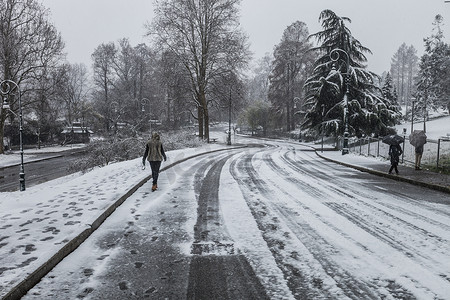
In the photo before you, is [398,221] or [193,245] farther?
[398,221]

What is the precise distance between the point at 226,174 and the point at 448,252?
9176 mm

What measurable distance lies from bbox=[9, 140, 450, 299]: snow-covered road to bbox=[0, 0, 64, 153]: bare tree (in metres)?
29.1

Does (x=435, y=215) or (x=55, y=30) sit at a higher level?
(x=55, y=30)

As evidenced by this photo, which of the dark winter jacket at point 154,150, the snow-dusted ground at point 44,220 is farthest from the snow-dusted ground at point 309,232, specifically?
the dark winter jacket at point 154,150

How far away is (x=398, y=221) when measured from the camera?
6.36 m

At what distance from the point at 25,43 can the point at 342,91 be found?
29564 millimetres

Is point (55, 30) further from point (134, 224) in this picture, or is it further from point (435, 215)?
point (435, 215)

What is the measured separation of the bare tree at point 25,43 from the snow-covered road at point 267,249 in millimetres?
29075

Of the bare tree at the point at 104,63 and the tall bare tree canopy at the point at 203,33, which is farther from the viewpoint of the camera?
the bare tree at the point at 104,63

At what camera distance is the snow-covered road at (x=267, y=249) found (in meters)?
3.71

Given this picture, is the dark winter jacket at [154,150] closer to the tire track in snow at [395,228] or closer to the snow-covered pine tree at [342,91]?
the tire track in snow at [395,228]

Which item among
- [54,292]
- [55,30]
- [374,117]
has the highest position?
[55,30]

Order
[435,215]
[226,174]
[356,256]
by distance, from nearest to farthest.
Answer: [356,256], [435,215], [226,174]

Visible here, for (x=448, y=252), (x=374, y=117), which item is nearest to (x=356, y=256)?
(x=448, y=252)
